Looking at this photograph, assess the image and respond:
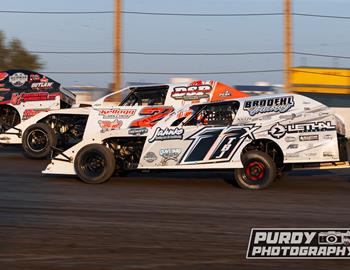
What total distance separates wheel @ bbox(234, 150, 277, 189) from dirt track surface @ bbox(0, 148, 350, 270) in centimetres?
19

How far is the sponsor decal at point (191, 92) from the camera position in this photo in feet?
42.9

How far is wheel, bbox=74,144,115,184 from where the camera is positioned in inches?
400

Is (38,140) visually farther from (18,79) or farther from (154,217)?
(154,217)

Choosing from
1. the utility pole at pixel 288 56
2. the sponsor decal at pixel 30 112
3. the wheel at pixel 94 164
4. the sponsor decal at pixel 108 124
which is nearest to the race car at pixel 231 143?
the wheel at pixel 94 164

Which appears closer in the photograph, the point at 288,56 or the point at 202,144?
the point at 202,144

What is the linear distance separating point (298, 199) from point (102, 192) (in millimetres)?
2790

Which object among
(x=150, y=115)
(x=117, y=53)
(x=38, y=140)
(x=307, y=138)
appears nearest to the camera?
(x=307, y=138)

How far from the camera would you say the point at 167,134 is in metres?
10.0

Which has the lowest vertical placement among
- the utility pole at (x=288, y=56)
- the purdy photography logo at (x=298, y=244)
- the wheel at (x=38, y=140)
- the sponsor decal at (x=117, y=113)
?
the wheel at (x=38, y=140)

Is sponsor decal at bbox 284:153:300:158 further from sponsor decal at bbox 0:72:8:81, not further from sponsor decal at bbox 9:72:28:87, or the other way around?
sponsor decal at bbox 0:72:8:81

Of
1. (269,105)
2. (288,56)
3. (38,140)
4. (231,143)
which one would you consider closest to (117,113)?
(38,140)

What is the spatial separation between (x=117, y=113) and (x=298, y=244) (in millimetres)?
7147

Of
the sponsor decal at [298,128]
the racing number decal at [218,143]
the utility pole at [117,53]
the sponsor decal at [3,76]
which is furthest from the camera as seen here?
the utility pole at [117,53]

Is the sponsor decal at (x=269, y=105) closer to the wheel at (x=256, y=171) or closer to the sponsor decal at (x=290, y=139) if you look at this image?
the sponsor decal at (x=290, y=139)
